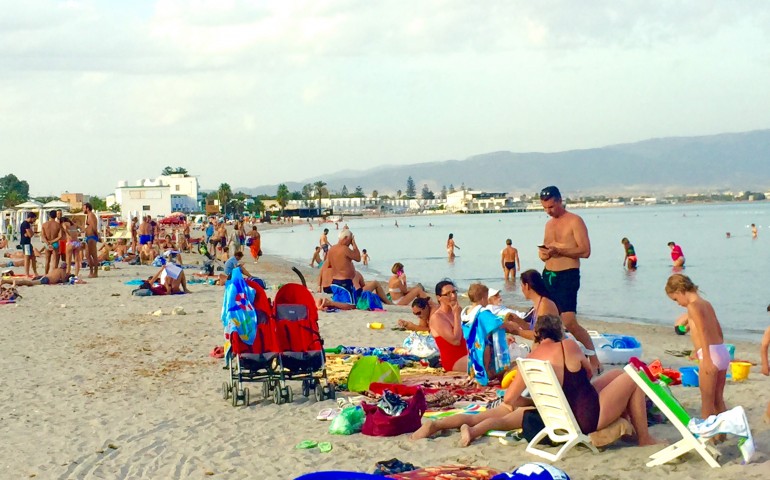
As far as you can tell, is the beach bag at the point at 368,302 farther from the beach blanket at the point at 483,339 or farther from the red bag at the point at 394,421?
the red bag at the point at 394,421

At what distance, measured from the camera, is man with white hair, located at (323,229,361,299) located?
13625 mm

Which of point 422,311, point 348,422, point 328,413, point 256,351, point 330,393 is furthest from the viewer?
point 422,311

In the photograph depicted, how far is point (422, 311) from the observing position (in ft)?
36.4

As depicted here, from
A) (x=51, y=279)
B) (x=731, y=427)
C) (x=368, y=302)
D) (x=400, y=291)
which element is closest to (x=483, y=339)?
(x=731, y=427)

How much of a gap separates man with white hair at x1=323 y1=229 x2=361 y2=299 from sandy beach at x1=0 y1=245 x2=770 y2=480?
6.18 ft

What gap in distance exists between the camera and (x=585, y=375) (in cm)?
542

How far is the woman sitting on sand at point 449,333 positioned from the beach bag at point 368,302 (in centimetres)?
578

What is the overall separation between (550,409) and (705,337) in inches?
45.1

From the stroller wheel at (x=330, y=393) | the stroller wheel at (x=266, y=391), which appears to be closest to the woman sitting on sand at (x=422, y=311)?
the stroller wheel at (x=330, y=393)

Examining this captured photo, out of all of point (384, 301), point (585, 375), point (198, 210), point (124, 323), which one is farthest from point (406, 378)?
point (198, 210)

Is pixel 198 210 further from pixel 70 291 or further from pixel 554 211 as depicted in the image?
pixel 554 211

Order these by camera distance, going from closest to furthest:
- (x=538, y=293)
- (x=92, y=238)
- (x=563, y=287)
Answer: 1. (x=538, y=293)
2. (x=563, y=287)
3. (x=92, y=238)

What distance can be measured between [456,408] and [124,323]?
7141 mm

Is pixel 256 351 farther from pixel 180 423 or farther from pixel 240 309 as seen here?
pixel 180 423
